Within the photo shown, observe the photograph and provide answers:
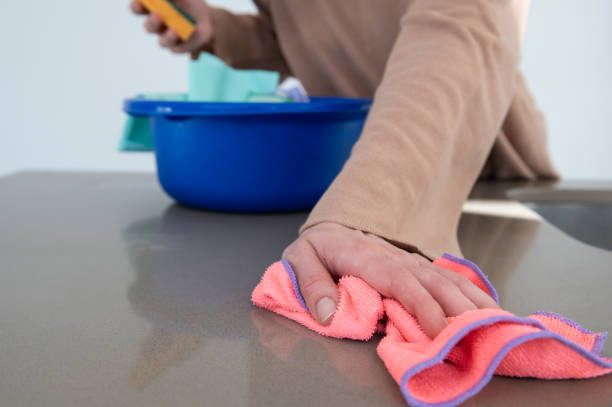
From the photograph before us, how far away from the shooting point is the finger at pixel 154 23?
36.4 inches

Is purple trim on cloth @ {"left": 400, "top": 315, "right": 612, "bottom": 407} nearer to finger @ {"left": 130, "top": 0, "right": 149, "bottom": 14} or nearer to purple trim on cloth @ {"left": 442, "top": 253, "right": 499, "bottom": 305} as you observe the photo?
purple trim on cloth @ {"left": 442, "top": 253, "right": 499, "bottom": 305}

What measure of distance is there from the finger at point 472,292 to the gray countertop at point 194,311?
0.07m

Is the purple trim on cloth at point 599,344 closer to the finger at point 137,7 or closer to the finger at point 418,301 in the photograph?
the finger at point 418,301

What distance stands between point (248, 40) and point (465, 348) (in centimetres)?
102

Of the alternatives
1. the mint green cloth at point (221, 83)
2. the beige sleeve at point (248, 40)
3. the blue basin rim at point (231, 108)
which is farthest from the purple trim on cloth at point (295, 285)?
the beige sleeve at point (248, 40)

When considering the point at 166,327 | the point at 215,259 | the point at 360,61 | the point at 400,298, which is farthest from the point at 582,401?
the point at 360,61

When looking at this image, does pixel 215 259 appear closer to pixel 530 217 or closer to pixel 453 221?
A: pixel 453 221

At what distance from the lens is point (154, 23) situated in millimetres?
943

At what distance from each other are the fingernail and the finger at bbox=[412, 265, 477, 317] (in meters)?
0.07

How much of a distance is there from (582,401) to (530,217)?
53 centimetres

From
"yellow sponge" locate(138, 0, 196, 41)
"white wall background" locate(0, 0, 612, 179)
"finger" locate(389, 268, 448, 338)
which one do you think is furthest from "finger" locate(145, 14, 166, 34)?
"white wall background" locate(0, 0, 612, 179)

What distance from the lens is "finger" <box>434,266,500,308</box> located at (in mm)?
391

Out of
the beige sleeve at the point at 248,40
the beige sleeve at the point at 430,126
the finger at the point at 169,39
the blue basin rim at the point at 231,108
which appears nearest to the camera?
the beige sleeve at the point at 430,126

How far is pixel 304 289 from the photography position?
17.1 inches
